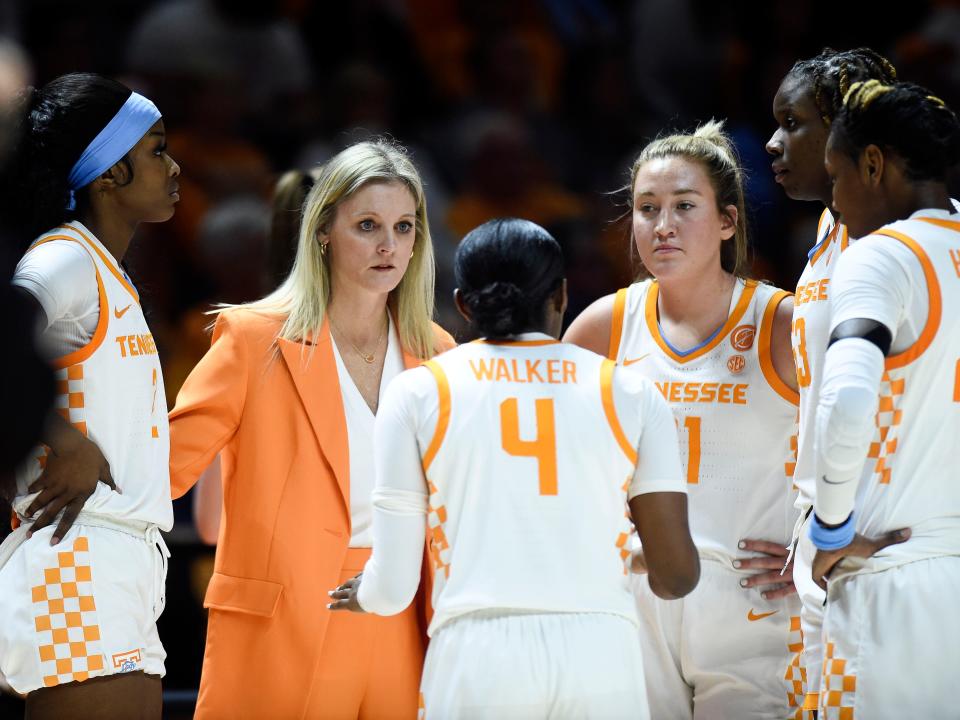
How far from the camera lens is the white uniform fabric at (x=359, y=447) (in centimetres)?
349

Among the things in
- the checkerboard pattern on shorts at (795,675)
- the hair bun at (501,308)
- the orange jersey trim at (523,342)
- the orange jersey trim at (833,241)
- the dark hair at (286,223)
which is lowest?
the checkerboard pattern on shorts at (795,675)

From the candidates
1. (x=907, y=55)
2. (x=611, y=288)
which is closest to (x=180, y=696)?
(x=611, y=288)

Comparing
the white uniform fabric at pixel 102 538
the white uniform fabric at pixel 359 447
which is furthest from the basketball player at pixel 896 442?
the white uniform fabric at pixel 102 538

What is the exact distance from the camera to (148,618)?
304cm

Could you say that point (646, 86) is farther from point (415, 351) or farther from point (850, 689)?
point (850, 689)

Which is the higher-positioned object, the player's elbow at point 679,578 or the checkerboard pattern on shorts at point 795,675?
the player's elbow at point 679,578

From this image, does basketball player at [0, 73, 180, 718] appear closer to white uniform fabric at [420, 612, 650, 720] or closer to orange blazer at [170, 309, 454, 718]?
orange blazer at [170, 309, 454, 718]

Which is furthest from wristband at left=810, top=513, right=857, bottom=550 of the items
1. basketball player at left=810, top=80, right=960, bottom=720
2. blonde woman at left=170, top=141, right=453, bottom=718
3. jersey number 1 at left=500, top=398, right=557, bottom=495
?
blonde woman at left=170, top=141, right=453, bottom=718

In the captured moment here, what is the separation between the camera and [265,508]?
346 centimetres

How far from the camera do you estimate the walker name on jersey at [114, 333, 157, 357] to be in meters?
3.07

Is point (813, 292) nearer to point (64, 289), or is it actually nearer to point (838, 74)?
point (838, 74)

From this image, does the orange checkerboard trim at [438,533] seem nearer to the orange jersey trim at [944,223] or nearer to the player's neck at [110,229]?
the player's neck at [110,229]

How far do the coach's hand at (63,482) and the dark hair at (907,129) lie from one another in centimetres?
184

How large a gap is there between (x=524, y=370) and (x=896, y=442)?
83 centimetres
